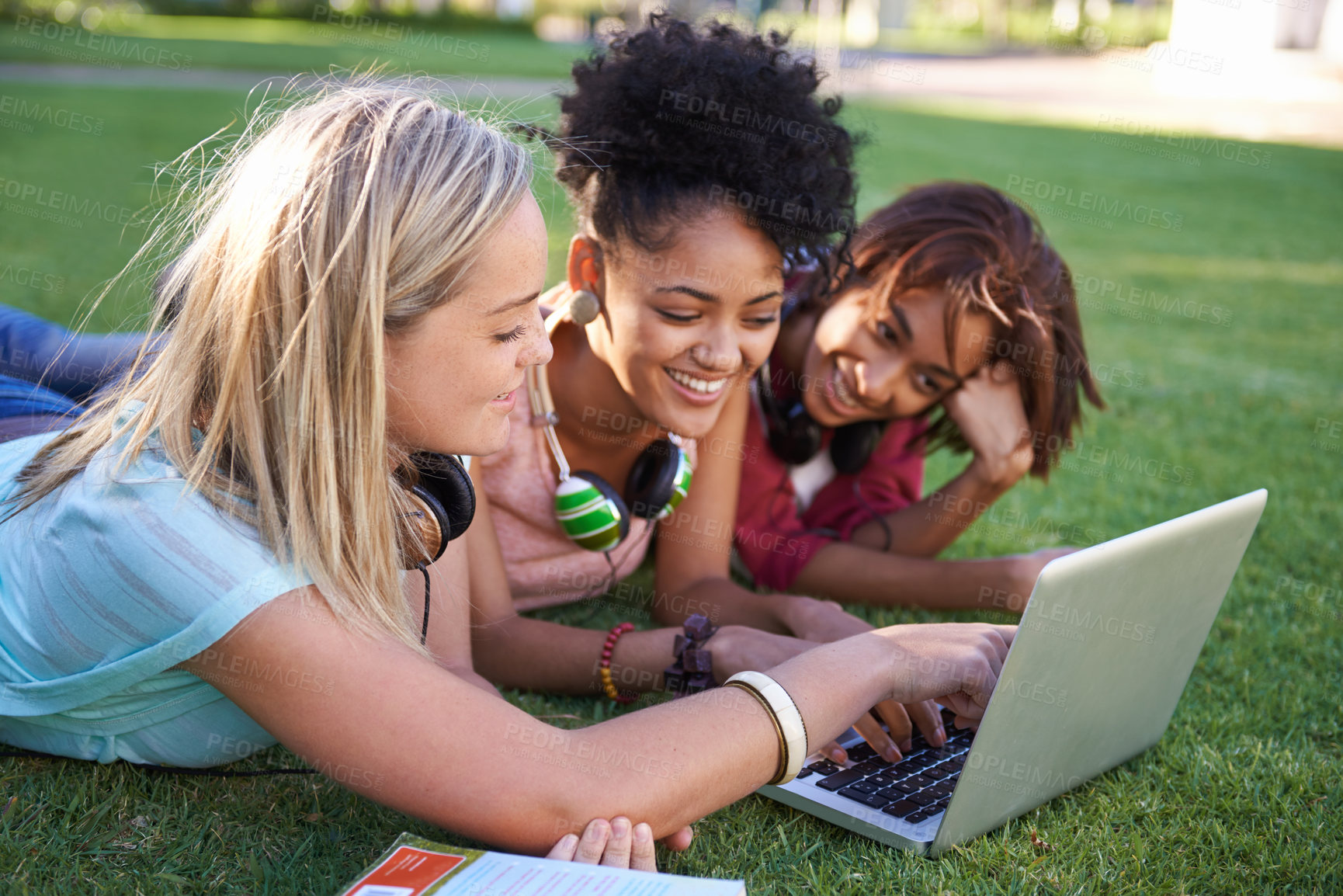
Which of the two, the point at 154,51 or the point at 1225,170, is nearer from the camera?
the point at 1225,170

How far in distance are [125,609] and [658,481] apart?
56.2 inches

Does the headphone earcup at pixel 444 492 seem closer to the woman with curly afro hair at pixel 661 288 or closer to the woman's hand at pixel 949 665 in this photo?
the woman with curly afro hair at pixel 661 288

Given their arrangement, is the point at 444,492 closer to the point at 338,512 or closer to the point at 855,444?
the point at 338,512

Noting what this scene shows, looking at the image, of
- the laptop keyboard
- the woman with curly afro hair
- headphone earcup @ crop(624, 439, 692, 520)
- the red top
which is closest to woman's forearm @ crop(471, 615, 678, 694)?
the woman with curly afro hair

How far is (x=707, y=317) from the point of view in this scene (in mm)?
2621

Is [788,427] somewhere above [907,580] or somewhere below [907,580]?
above

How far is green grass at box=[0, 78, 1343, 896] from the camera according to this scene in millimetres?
1967

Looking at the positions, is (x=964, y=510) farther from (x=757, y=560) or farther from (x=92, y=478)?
(x=92, y=478)

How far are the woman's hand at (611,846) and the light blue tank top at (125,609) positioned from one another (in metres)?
0.56

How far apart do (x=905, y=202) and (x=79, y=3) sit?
29314mm

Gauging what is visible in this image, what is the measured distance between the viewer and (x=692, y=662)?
2.43 metres

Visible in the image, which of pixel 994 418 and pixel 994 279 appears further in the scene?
pixel 994 418

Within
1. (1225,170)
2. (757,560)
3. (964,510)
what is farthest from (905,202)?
(1225,170)

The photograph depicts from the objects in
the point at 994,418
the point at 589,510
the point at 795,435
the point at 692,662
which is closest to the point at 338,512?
the point at 692,662
